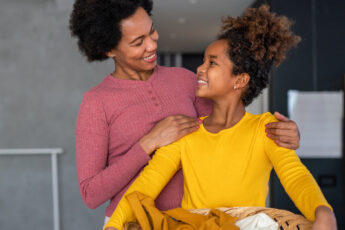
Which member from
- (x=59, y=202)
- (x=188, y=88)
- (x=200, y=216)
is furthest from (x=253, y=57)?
(x=59, y=202)

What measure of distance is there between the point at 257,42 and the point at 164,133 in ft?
1.39

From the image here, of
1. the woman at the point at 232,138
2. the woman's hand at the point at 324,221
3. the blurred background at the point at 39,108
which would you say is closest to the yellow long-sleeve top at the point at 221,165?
the woman at the point at 232,138

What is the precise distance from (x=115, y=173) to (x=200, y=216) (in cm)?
34

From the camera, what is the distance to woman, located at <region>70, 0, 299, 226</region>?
1.16 meters

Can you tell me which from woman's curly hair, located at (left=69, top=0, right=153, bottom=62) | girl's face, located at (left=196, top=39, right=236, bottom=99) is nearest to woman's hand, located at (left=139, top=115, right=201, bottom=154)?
girl's face, located at (left=196, top=39, right=236, bottom=99)

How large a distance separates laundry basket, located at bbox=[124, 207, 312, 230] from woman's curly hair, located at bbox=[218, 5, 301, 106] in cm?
44

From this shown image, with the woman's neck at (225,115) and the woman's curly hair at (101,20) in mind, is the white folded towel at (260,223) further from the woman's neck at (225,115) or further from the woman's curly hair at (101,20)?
the woman's curly hair at (101,20)

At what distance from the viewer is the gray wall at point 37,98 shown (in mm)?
3137

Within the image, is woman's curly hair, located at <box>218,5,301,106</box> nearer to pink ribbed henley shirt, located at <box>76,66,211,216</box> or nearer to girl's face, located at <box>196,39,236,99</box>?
girl's face, located at <box>196,39,236,99</box>

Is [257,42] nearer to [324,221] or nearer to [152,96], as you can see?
[152,96]

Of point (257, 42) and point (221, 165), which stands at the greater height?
point (257, 42)

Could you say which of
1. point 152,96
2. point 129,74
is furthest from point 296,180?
point 129,74

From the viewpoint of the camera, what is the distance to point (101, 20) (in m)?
1.24

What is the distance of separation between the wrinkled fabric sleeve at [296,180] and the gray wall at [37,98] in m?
2.32
